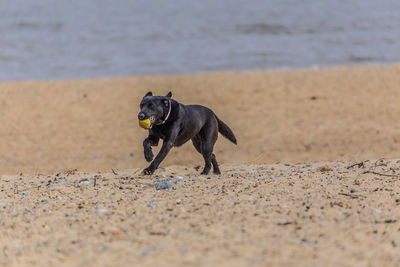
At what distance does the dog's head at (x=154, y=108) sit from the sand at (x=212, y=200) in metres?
0.67

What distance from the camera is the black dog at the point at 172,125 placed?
18.5ft

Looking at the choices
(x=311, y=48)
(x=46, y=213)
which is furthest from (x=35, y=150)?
(x=311, y=48)

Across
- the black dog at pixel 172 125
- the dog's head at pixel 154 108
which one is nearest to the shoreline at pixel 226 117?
the black dog at pixel 172 125

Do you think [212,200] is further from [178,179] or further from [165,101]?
[165,101]

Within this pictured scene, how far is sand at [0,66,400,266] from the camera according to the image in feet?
11.7

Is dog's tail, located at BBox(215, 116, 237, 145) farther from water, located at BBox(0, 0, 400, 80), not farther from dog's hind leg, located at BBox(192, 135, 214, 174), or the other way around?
water, located at BBox(0, 0, 400, 80)

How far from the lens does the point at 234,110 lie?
13.8 meters

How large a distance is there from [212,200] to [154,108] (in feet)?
4.21

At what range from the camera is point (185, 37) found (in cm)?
2617

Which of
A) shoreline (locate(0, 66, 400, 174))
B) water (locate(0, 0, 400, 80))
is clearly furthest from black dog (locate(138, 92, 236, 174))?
water (locate(0, 0, 400, 80))

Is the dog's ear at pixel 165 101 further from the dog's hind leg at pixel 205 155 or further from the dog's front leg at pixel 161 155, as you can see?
the dog's hind leg at pixel 205 155

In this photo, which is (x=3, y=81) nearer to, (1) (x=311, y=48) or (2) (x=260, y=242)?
(1) (x=311, y=48)

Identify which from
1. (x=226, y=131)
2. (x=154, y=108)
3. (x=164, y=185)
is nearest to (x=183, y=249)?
(x=164, y=185)

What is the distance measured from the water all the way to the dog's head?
13813 mm
